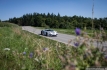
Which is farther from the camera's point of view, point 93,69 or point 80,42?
point 80,42

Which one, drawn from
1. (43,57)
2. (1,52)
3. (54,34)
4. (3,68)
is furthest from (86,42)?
(54,34)

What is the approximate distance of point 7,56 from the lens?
463 centimetres

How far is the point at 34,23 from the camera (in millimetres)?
92125

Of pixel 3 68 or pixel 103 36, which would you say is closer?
pixel 103 36

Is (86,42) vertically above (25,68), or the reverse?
(86,42)

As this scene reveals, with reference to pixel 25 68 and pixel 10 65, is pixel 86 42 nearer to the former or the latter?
pixel 25 68

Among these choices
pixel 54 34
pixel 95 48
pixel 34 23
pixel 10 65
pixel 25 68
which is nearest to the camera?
pixel 95 48

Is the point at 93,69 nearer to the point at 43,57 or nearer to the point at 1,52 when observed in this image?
the point at 43,57

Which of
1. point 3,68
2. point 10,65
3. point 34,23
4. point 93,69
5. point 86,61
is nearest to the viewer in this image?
point 93,69

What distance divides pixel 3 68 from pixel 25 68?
679 millimetres

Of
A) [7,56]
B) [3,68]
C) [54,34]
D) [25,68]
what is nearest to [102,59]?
[25,68]

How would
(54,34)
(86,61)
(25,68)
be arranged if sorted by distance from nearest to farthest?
1. (86,61)
2. (25,68)
3. (54,34)

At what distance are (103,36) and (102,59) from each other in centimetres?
33

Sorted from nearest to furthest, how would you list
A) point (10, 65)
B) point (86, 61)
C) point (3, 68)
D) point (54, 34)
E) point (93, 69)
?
point (93, 69) < point (86, 61) < point (3, 68) < point (10, 65) < point (54, 34)
